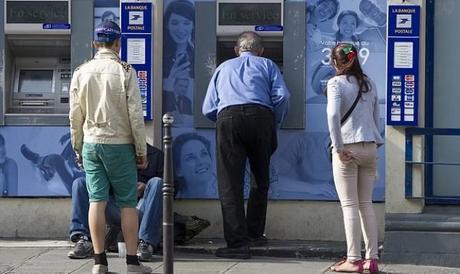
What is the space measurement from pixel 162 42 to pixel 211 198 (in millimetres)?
1623

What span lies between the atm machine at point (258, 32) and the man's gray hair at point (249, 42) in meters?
0.37

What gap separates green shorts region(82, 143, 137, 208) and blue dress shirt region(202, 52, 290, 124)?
1263mm

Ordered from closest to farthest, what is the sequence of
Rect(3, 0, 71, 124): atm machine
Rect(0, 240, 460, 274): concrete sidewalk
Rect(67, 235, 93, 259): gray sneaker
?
1. Rect(0, 240, 460, 274): concrete sidewalk
2. Rect(67, 235, 93, 259): gray sneaker
3. Rect(3, 0, 71, 124): atm machine

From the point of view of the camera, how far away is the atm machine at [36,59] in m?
8.26

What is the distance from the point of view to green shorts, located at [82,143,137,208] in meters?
6.51

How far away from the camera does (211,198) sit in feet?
27.1

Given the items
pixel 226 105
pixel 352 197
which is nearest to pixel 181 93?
pixel 226 105

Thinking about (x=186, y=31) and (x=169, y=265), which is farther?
(x=186, y=31)

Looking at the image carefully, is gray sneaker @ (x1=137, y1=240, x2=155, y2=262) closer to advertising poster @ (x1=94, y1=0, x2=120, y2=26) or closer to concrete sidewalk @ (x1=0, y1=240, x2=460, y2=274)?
concrete sidewalk @ (x1=0, y1=240, x2=460, y2=274)

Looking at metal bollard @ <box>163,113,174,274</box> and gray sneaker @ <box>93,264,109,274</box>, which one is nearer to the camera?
metal bollard @ <box>163,113,174,274</box>

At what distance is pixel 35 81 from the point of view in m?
8.45

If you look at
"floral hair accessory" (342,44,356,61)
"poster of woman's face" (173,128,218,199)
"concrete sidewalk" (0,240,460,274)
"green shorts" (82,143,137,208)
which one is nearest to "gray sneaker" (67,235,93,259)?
"concrete sidewalk" (0,240,460,274)

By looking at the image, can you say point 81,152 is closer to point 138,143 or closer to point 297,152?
point 138,143

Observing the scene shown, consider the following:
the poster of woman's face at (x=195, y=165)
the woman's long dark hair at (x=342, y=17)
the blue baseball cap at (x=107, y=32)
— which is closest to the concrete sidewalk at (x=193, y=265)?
the poster of woman's face at (x=195, y=165)
